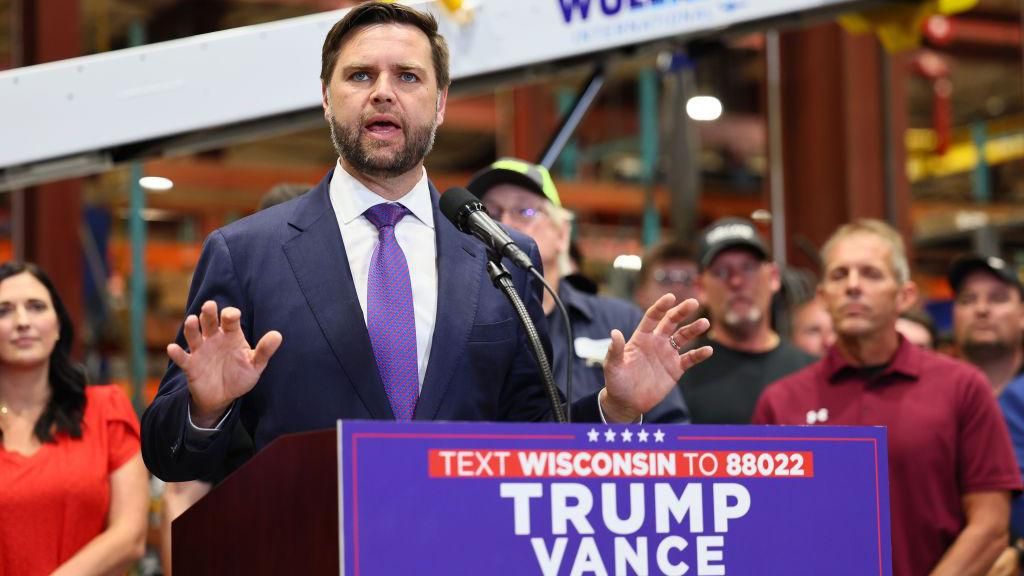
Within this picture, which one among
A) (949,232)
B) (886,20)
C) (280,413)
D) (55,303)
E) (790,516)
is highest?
(949,232)

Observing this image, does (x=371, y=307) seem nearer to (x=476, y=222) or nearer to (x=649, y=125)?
(x=476, y=222)

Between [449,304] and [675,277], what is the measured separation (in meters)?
3.06

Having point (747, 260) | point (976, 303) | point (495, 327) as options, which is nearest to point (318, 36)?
point (495, 327)

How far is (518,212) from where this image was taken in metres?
4.00

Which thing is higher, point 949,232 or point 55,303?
point 949,232

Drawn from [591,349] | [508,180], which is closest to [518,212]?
[508,180]

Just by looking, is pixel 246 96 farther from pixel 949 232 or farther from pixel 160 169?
pixel 949 232

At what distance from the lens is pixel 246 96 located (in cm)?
350

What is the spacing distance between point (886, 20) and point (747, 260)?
95cm

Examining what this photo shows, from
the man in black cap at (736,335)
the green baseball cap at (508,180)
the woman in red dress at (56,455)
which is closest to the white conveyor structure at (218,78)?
the green baseball cap at (508,180)

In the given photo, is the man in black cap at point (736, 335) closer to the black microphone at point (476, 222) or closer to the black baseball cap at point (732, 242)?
the black baseball cap at point (732, 242)

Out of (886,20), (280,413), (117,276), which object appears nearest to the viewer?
(280,413)

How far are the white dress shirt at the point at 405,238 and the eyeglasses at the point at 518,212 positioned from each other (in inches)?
58.7

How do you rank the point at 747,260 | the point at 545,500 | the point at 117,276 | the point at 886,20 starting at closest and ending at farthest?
the point at 545,500 → the point at 886,20 → the point at 747,260 → the point at 117,276
